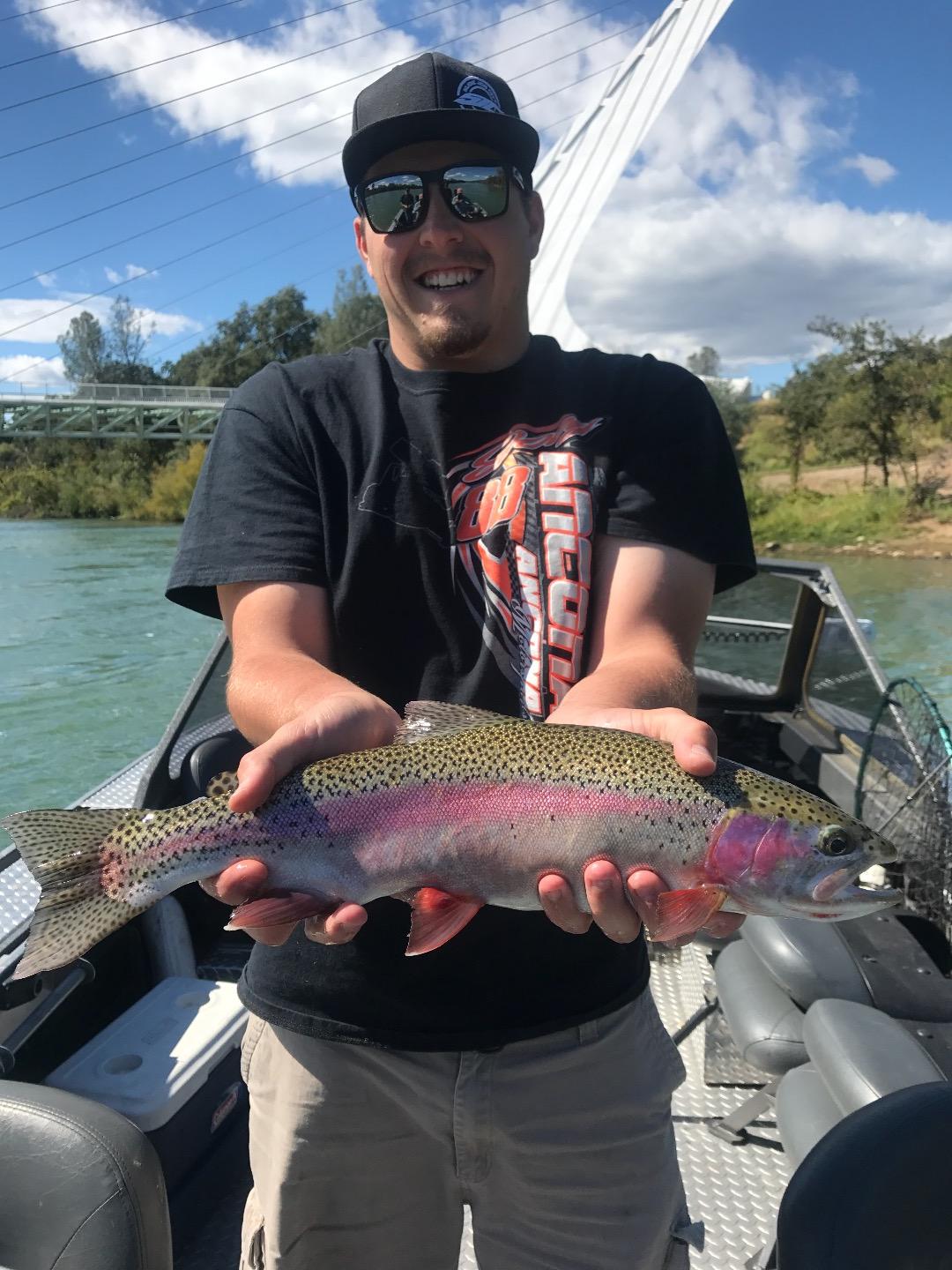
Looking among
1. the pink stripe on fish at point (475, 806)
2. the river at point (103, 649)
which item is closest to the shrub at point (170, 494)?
the river at point (103, 649)

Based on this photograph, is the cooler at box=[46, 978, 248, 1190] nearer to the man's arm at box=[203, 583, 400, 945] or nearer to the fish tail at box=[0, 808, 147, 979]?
the fish tail at box=[0, 808, 147, 979]

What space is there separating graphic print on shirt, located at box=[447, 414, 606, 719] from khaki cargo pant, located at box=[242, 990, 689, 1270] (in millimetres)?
870

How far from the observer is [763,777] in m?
2.27

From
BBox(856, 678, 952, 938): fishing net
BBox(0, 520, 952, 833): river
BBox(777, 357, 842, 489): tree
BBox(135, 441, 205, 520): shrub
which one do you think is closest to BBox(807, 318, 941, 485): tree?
BBox(777, 357, 842, 489): tree

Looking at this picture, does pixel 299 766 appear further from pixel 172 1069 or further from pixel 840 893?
pixel 172 1069

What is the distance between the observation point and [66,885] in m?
2.28

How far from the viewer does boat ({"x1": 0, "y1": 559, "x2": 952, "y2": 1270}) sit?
341 centimetres

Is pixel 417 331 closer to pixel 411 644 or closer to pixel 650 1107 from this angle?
pixel 411 644

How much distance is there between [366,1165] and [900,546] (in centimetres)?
4828

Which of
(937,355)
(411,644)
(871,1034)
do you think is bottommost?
(871,1034)

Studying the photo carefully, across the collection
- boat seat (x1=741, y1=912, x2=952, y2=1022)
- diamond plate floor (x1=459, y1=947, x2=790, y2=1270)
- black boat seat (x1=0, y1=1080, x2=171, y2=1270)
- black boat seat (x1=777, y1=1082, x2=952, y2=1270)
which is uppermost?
black boat seat (x1=777, y1=1082, x2=952, y2=1270)

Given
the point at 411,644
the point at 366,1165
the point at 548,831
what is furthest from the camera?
the point at 411,644

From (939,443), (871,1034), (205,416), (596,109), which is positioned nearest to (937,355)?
(939,443)

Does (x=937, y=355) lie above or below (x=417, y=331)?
above
